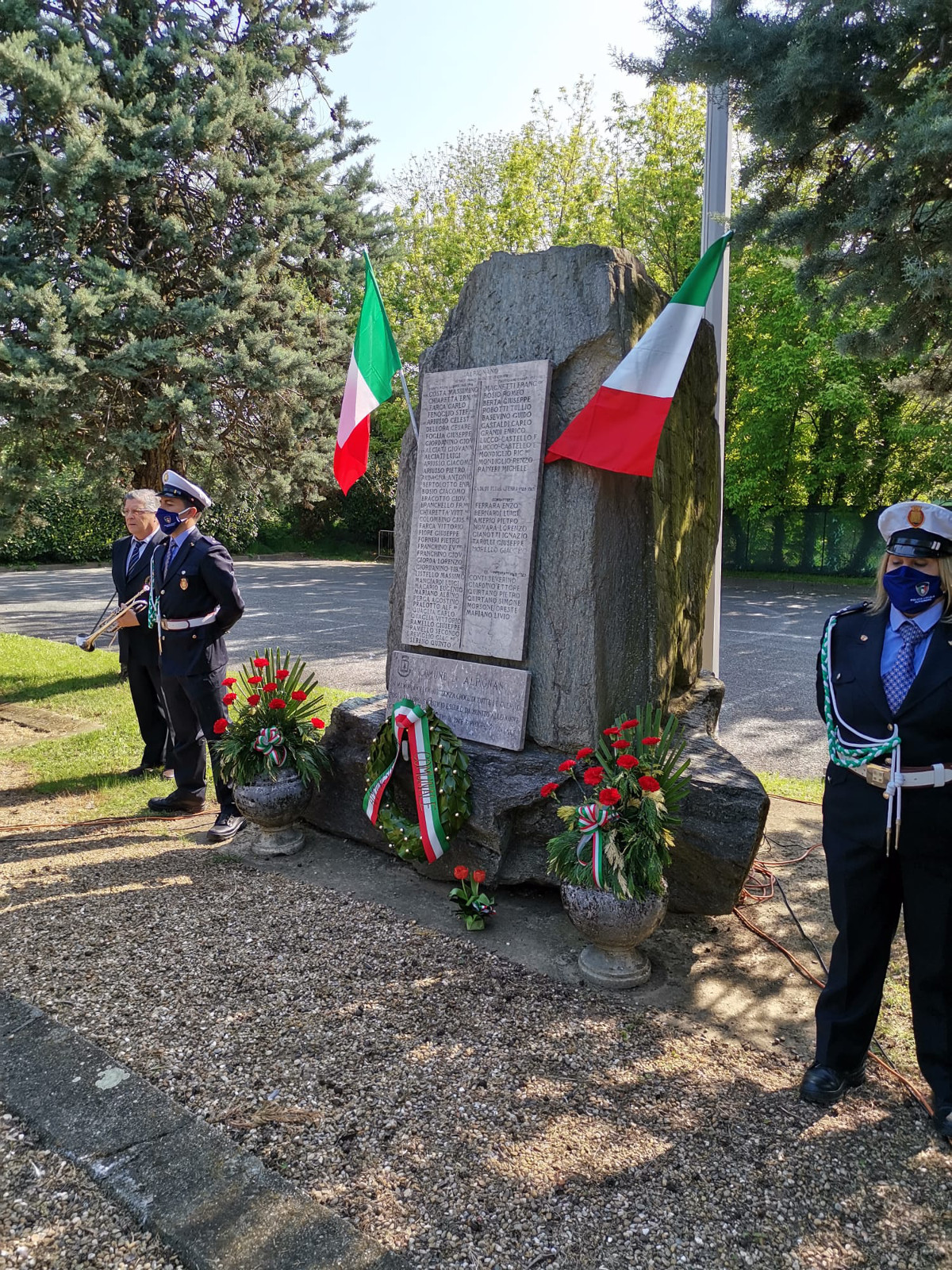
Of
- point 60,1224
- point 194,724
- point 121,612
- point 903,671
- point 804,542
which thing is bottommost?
point 60,1224

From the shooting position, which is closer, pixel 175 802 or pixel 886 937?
pixel 886 937

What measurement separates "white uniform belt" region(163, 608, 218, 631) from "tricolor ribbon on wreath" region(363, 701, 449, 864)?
1.59 meters

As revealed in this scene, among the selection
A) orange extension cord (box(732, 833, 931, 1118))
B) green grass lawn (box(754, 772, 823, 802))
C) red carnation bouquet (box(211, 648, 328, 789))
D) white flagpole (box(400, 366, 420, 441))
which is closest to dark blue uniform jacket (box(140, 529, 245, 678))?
red carnation bouquet (box(211, 648, 328, 789))

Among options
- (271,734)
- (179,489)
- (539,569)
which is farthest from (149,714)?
(539,569)

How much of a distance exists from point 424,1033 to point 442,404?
310cm

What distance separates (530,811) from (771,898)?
1351 millimetres

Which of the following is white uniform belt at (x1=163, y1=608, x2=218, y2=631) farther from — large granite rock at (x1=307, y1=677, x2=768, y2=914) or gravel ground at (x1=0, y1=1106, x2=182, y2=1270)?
gravel ground at (x1=0, y1=1106, x2=182, y2=1270)

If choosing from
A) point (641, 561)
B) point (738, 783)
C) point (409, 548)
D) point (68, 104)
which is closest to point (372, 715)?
point (409, 548)

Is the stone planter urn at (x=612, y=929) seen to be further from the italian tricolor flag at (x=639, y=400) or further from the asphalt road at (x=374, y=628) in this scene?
the asphalt road at (x=374, y=628)

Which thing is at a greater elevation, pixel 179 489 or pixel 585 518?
pixel 179 489

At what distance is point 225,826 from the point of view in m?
5.26

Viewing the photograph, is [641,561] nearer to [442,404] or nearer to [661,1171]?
[442,404]

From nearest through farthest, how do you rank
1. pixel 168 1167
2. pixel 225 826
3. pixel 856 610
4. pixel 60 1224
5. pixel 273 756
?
1. pixel 60 1224
2. pixel 168 1167
3. pixel 856 610
4. pixel 273 756
5. pixel 225 826

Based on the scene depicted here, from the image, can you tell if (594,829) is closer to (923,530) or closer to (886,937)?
(886,937)
